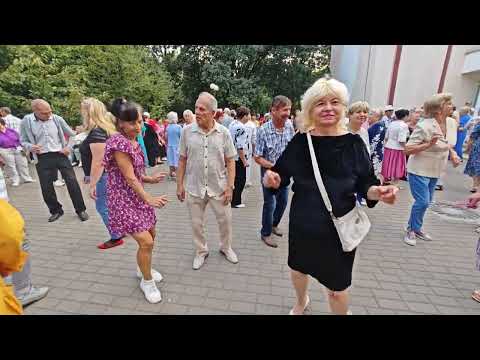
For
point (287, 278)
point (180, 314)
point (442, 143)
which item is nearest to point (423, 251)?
point (442, 143)

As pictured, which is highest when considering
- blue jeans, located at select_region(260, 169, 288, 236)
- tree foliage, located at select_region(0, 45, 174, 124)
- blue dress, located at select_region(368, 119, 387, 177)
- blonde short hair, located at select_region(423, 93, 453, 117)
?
tree foliage, located at select_region(0, 45, 174, 124)

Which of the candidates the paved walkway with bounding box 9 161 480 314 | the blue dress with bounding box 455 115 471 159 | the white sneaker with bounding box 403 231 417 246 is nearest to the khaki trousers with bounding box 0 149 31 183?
the paved walkway with bounding box 9 161 480 314

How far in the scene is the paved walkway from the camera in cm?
251

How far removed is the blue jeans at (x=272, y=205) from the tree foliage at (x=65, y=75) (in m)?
11.2

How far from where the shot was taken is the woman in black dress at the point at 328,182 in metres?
1.73

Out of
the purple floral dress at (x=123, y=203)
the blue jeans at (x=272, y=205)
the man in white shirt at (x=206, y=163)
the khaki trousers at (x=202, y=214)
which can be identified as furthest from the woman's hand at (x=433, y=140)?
the purple floral dress at (x=123, y=203)

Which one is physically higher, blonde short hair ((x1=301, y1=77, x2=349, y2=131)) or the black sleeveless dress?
blonde short hair ((x1=301, y1=77, x2=349, y2=131))

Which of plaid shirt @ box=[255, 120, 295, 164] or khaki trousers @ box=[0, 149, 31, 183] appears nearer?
plaid shirt @ box=[255, 120, 295, 164]

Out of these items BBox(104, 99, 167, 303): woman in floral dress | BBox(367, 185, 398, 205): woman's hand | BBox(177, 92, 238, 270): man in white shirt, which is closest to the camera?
BBox(367, 185, 398, 205): woman's hand

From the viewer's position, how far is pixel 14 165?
22.5 feet

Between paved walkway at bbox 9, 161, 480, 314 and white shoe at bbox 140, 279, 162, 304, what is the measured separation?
57 mm

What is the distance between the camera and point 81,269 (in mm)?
3125

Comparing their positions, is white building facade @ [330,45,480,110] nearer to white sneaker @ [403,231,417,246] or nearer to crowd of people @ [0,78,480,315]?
crowd of people @ [0,78,480,315]

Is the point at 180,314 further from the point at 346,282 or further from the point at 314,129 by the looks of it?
the point at 314,129
